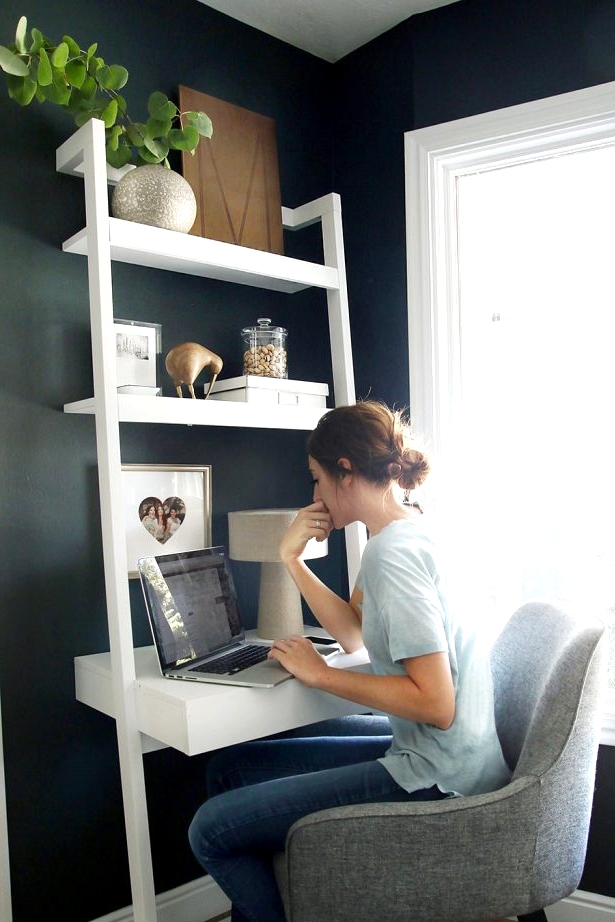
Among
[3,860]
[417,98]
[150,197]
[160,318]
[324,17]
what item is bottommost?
[3,860]

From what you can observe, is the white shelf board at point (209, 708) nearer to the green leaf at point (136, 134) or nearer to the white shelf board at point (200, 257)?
the white shelf board at point (200, 257)

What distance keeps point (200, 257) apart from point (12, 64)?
575 mm

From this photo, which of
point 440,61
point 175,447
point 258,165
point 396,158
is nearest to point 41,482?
point 175,447

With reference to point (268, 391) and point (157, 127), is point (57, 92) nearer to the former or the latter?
point (157, 127)

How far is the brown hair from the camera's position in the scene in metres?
1.70

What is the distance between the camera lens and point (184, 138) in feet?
Result: 6.59

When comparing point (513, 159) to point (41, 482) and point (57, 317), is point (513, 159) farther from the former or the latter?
point (41, 482)

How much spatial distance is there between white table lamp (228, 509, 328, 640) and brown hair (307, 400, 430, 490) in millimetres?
414

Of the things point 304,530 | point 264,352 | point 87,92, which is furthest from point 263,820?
point 87,92

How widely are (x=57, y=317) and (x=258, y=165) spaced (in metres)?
0.79

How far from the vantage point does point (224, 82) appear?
2.46 metres

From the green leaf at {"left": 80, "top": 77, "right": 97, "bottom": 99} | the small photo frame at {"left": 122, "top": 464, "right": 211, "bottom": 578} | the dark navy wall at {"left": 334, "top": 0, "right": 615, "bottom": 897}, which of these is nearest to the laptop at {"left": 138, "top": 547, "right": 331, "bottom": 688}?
the small photo frame at {"left": 122, "top": 464, "right": 211, "bottom": 578}

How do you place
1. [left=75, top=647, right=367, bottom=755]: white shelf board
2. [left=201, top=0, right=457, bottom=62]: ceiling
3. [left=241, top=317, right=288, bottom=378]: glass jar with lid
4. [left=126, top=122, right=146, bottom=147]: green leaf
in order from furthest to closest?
[left=201, top=0, right=457, bottom=62]: ceiling → [left=241, top=317, right=288, bottom=378]: glass jar with lid → [left=126, top=122, right=146, bottom=147]: green leaf → [left=75, top=647, right=367, bottom=755]: white shelf board

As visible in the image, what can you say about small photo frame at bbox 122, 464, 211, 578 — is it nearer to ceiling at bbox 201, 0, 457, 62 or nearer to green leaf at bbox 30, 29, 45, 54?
green leaf at bbox 30, 29, 45, 54
